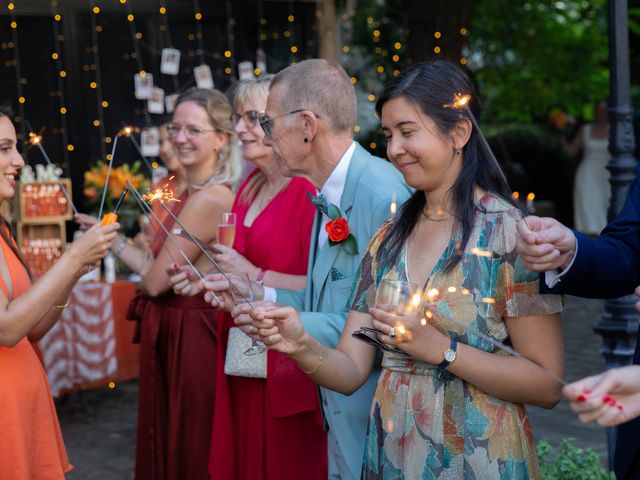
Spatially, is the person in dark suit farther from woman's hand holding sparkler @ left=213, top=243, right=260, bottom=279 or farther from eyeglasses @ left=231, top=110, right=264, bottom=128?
eyeglasses @ left=231, top=110, right=264, bottom=128

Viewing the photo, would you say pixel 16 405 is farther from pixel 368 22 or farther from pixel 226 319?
pixel 368 22

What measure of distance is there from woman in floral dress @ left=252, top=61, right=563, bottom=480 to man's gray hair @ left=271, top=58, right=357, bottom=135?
0.57 metres

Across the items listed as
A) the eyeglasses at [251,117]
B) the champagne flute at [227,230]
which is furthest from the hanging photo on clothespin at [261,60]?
the champagne flute at [227,230]

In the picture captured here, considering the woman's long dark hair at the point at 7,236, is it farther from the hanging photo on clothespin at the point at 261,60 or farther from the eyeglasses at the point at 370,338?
the hanging photo on clothespin at the point at 261,60

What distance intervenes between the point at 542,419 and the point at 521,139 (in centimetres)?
1180

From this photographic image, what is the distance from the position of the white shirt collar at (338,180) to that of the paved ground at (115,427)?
3186mm

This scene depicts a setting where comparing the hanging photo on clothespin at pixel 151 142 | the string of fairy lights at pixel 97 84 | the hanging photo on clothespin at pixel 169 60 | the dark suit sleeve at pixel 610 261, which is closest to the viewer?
the dark suit sleeve at pixel 610 261

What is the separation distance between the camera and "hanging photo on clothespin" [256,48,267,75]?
9852 millimetres

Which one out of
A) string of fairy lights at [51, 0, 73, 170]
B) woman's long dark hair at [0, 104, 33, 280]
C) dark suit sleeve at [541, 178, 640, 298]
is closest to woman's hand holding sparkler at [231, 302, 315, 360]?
dark suit sleeve at [541, 178, 640, 298]

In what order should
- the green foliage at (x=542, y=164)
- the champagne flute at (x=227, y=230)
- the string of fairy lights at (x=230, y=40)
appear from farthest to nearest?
the green foliage at (x=542, y=164), the string of fairy lights at (x=230, y=40), the champagne flute at (x=227, y=230)

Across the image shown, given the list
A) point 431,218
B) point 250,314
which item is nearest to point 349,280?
point 431,218

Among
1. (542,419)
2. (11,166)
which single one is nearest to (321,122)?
(11,166)

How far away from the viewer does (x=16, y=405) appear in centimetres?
323

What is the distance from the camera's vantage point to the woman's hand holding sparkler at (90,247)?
10.4 ft
